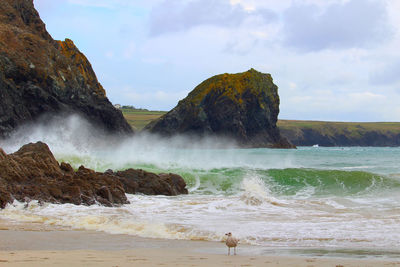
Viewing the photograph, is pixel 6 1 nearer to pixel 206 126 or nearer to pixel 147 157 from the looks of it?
pixel 147 157

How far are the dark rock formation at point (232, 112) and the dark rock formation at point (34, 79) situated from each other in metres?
28.6

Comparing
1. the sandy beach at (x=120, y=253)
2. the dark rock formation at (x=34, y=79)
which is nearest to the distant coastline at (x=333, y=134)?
the dark rock formation at (x=34, y=79)

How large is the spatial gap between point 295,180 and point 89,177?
40.5ft

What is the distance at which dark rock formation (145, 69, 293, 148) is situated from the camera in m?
86.1

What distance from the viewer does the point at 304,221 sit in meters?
11.2

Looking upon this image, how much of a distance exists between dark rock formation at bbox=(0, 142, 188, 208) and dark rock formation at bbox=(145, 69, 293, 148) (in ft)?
233

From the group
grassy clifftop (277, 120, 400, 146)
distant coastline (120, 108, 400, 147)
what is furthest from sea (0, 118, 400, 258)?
grassy clifftop (277, 120, 400, 146)

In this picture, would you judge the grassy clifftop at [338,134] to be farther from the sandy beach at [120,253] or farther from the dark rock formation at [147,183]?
the sandy beach at [120,253]

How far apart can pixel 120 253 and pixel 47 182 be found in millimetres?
7302

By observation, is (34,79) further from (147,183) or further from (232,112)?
(232,112)

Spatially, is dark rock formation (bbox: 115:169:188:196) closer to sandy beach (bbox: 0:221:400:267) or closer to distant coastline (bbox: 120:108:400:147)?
sandy beach (bbox: 0:221:400:267)

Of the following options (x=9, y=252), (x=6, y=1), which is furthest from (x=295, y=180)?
(x=6, y=1)

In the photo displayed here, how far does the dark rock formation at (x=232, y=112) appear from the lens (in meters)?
86.1

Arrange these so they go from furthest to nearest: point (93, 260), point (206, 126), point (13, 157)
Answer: point (206, 126) → point (13, 157) → point (93, 260)
